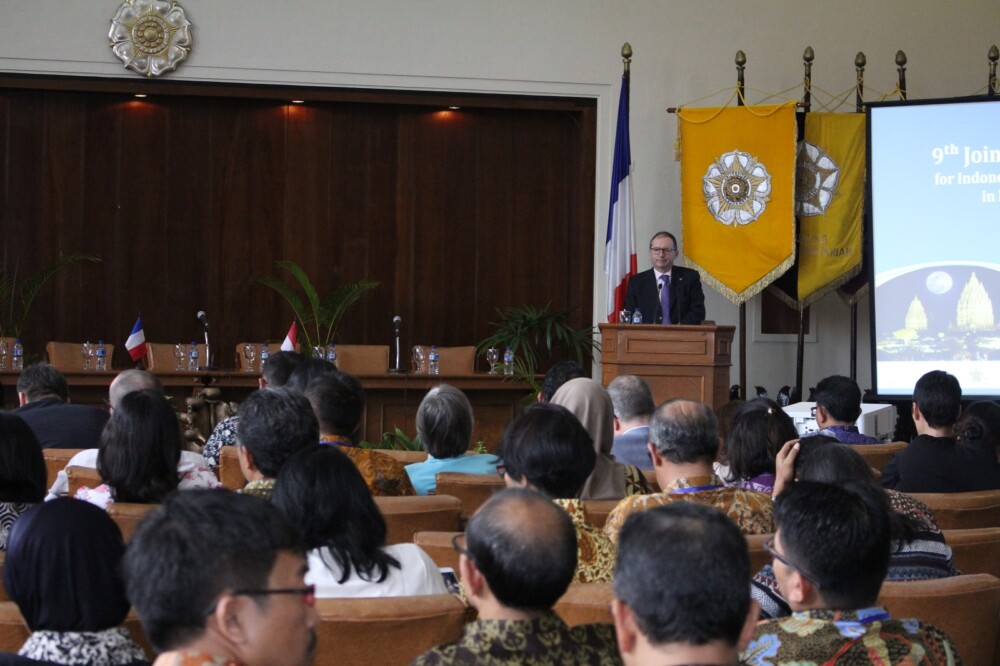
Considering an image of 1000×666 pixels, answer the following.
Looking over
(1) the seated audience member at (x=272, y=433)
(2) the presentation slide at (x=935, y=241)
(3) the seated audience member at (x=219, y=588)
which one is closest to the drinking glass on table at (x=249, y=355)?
(2) the presentation slide at (x=935, y=241)

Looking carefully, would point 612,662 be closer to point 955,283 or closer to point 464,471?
point 464,471

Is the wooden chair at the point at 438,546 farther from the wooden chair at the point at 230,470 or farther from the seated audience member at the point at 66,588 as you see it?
the wooden chair at the point at 230,470

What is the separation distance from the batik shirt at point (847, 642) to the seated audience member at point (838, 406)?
300 cm

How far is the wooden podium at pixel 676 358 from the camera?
7355mm

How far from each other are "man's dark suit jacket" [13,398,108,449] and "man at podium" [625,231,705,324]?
4446 mm

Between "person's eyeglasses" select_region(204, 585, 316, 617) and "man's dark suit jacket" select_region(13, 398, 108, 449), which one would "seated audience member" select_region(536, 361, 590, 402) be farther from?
"person's eyeglasses" select_region(204, 585, 316, 617)

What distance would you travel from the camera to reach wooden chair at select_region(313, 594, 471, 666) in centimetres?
200

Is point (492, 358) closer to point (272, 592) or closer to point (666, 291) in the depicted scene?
point (666, 291)

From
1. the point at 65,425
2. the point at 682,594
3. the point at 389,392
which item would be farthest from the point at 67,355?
the point at 682,594

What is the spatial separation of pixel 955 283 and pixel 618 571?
23.5ft

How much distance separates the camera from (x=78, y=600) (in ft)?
5.88

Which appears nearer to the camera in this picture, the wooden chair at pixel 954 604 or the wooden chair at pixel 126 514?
the wooden chair at pixel 954 604

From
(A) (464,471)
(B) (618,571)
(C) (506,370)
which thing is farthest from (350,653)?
(C) (506,370)

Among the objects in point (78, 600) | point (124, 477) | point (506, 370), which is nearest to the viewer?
point (78, 600)
